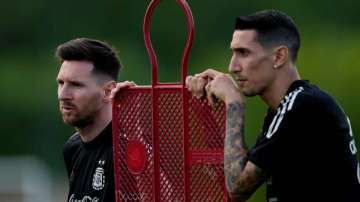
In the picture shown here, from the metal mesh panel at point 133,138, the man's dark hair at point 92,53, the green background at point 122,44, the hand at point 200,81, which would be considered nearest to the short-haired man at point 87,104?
the man's dark hair at point 92,53

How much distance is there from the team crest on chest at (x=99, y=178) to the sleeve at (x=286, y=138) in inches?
49.2

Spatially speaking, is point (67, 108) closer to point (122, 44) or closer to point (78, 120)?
point (78, 120)

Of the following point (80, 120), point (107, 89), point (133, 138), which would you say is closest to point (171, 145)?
point (133, 138)

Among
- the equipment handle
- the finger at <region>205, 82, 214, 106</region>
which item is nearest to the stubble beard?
the equipment handle

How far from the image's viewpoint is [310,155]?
19.3 ft

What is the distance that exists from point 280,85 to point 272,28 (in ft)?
0.79

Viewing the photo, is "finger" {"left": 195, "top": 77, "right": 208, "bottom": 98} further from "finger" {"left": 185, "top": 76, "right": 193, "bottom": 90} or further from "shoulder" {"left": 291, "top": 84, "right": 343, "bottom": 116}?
"shoulder" {"left": 291, "top": 84, "right": 343, "bottom": 116}

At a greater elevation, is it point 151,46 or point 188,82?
point 151,46

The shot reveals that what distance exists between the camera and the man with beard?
712 cm

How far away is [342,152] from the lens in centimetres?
589

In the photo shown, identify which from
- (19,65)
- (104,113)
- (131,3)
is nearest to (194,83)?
(104,113)

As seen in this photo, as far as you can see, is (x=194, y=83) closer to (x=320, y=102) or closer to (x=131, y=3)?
(x=320, y=102)

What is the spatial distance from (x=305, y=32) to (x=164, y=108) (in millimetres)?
18086

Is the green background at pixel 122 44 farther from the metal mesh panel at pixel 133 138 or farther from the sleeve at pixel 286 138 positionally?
the sleeve at pixel 286 138
